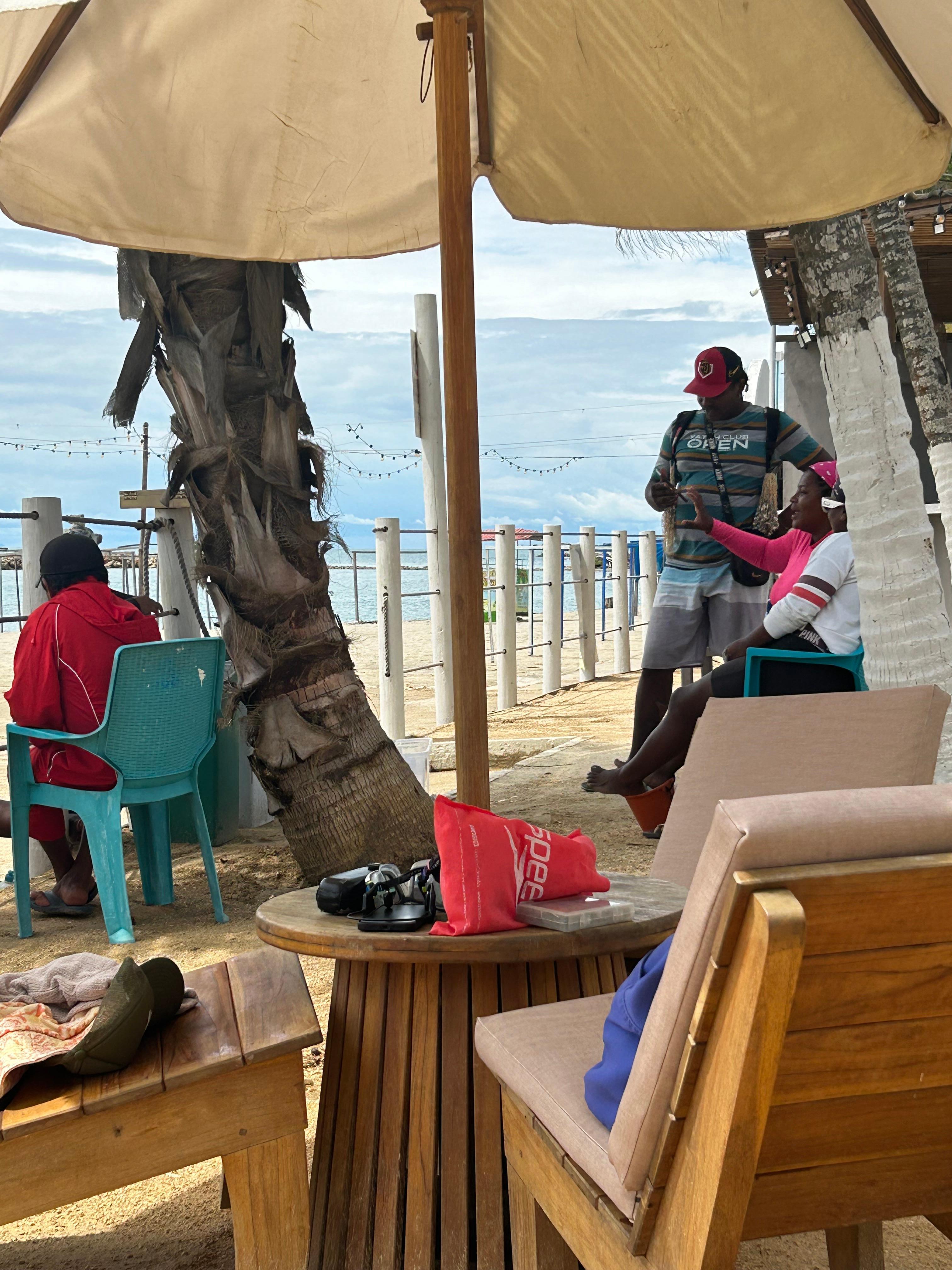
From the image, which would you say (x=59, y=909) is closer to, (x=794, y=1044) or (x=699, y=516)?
(x=699, y=516)

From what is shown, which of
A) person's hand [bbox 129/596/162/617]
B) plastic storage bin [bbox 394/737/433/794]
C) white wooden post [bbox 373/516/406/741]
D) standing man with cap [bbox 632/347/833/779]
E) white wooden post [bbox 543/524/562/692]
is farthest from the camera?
white wooden post [bbox 543/524/562/692]

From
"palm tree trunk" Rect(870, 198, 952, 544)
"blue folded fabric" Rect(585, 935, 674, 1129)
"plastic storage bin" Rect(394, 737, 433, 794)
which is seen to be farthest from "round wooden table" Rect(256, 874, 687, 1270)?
"palm tree trunk" Rect(870, 198, 952, 544)

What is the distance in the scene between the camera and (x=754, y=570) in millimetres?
4867

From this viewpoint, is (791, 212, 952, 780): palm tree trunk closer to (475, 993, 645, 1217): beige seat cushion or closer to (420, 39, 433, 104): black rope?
(420, 39, 433, 104): black rope

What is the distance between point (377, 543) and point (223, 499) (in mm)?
3402

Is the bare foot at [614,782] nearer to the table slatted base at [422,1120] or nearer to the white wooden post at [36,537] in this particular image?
the white wooden post at [36,537]

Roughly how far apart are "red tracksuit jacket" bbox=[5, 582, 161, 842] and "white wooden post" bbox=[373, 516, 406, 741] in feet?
11.3

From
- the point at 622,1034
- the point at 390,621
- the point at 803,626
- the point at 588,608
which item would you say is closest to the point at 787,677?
the point at 803,626

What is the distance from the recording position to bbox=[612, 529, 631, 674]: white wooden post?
1236cm

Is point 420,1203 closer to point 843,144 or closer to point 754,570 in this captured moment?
point 843,144

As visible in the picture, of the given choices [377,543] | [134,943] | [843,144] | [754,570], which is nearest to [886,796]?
[843,144]

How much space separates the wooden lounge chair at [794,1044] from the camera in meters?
1.11

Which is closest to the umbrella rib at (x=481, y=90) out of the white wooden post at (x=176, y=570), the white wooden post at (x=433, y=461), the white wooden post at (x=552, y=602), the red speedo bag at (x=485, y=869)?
the red speedo bag at (x=485, y=869)

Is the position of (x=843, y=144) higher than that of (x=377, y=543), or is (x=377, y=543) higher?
(x=843, y=144)
